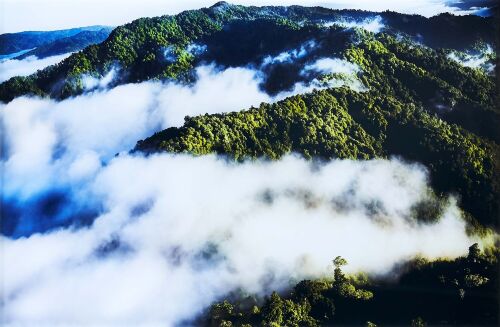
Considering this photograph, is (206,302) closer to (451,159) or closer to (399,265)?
(399,265)

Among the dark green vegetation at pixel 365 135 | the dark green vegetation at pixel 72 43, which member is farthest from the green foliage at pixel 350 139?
the dark green vegetation at pixel 72 43

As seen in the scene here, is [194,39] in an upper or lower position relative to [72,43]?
lower

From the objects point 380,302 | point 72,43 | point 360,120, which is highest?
point 72,43

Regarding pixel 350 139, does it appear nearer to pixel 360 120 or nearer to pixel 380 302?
pixel 360 120

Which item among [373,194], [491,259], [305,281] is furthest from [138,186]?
[491,259]

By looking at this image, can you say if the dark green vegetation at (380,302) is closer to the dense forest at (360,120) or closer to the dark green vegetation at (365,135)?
the dense forest at (360,120)

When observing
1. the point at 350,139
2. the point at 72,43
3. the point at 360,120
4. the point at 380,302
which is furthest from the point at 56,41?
the point at 380,302

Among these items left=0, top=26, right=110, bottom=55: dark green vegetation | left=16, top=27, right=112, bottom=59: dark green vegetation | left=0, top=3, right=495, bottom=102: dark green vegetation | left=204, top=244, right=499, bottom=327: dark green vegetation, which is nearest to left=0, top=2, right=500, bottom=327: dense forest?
left=204, top=244, right=499, bottom=327: dark green vegetation
